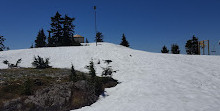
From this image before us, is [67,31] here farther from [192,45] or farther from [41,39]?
[192,45]

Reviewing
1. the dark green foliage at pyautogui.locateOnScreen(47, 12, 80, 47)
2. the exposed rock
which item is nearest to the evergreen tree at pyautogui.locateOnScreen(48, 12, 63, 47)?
the dark green foliage at pyautogui.locateOnScreen(47, 12, 80, 47)

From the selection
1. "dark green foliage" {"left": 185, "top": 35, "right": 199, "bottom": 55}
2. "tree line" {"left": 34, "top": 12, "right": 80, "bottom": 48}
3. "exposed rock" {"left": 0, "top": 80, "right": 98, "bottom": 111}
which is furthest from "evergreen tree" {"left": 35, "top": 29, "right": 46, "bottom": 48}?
"dark green foliage" {"left": 185, "top": 35, "right": 199, "bottom": 55}

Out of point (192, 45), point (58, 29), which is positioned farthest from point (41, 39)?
point (192, 45)

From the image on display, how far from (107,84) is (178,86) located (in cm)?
520

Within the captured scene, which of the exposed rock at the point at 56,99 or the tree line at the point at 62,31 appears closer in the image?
the exposed rock at the point at 56,99

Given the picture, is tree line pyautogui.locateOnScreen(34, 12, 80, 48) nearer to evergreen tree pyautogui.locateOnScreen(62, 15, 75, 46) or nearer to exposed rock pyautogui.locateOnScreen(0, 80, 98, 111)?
evergreen tree pyautogui.locateOnScreen(62, 15, 75, 46)

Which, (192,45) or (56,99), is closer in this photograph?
(56,99)

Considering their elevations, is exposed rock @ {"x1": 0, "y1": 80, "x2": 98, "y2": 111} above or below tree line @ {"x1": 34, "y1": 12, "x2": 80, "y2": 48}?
below

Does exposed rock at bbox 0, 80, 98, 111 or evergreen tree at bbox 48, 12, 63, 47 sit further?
evergreen tree at bbox 48, 12, 63, 47

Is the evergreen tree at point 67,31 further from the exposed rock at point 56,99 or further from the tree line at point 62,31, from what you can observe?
the exposed rock at point 56,99

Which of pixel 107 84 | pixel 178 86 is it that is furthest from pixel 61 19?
pixel 178 86

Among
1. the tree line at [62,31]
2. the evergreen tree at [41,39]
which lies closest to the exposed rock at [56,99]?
the tree line at [62,31]

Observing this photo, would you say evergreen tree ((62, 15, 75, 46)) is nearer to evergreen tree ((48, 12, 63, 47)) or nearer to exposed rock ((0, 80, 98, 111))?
evergreen tree ((48, 12, 63, 47))

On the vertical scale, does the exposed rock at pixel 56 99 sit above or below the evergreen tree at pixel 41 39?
below
